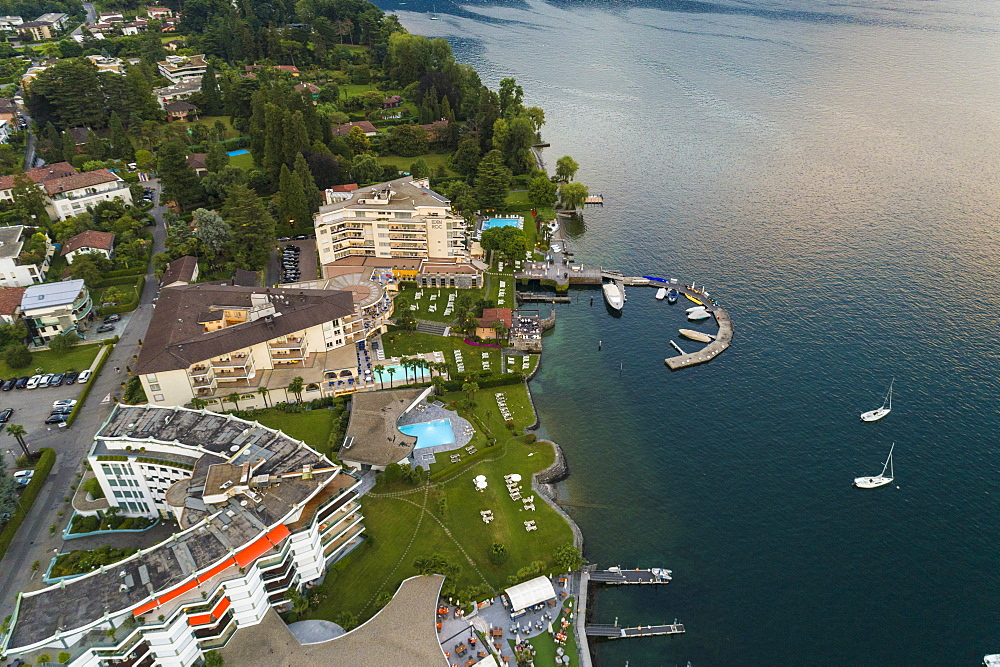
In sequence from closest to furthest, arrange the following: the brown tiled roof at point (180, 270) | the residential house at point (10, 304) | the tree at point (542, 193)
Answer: the residential house at point (10, 304) → the brown tiled roof at point (180, 270) → the tree at point (542, 193)

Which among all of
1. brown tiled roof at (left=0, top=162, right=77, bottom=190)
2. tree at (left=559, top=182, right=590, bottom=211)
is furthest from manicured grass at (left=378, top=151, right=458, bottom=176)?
brown tiled roof at (left=0, top=162, right=77, bottom=190)

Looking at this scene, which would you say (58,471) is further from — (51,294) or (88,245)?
(88,245)

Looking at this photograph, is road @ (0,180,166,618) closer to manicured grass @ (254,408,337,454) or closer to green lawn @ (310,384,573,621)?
manicured grass @ (254,408,337,454)

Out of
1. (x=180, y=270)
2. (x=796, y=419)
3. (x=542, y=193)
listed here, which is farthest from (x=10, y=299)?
(x=796, y=419)

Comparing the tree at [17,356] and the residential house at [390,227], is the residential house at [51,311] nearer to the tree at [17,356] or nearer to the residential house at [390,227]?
the tree at [17,356]

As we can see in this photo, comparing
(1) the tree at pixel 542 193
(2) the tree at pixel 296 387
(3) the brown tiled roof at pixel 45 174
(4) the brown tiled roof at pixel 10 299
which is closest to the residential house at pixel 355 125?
(1) the tree at pixel 542 193

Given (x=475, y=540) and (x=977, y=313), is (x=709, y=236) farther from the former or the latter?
(x=475, y=540)
